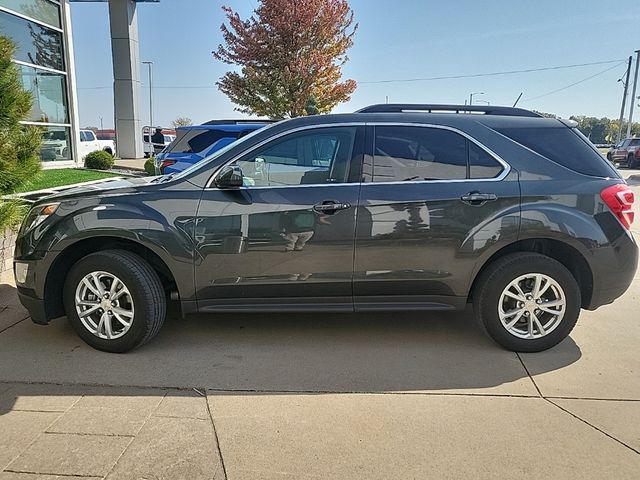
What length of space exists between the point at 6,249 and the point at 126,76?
69.4 feet

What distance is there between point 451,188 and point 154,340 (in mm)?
2673

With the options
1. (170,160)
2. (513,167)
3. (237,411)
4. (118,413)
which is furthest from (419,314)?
(170,160)

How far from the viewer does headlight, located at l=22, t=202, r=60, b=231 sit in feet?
12.2

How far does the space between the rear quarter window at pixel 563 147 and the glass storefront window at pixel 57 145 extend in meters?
12.3

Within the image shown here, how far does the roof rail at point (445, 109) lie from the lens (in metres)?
4.11

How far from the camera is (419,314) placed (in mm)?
4625

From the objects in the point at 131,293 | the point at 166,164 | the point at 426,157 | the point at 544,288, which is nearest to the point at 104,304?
the point at 131,293

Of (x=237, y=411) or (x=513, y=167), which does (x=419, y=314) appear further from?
(x=237, y=411)

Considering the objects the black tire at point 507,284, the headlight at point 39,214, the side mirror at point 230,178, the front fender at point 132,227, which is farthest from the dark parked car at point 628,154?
the headlight at point 39,214

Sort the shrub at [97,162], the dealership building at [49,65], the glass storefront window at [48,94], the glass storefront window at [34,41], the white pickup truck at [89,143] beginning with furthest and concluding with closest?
the white pickup truck at [89,143], the shrub at [97,162], the glass storefront window at [48,94], the dealership building at [49,65], the glass storefront window at [34,41]

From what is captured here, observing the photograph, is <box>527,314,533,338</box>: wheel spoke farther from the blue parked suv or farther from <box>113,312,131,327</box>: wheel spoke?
the blue parked suv

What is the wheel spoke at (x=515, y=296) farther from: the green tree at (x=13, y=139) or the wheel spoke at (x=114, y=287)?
the green tree at (x=13, y=139)

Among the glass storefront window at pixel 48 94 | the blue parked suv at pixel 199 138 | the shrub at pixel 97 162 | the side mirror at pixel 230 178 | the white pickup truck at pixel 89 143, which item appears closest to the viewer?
the side mirror at pixel 230 178

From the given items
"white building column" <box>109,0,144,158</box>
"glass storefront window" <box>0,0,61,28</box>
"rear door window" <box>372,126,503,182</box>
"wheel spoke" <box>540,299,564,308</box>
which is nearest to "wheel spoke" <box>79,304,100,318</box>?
"rear door window" <box>372,126,503,182</box>
